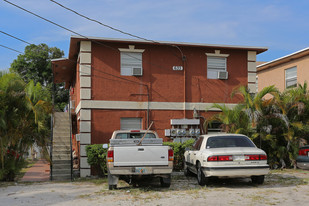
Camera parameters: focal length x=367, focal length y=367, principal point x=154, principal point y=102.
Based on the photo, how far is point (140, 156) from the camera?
994 cm

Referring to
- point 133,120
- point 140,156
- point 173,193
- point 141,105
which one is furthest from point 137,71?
point 173,193

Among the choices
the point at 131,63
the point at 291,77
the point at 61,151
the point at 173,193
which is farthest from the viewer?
the point at 291,77

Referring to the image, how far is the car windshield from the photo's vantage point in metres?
10.9

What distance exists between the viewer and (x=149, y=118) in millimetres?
16203

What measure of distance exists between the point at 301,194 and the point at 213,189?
2.26 metres

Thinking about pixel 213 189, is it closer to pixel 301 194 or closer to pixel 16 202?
pixel 301 194

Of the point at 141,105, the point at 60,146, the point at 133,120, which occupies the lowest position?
the point at 60,146

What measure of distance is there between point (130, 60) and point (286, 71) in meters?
11.9

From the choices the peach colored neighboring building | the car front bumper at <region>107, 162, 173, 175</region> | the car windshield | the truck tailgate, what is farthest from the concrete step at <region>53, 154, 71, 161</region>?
the peach colored neighboring building

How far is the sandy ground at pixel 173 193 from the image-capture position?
8.49m

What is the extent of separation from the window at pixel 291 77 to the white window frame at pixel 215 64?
7.11m

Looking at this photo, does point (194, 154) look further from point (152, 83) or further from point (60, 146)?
point (60, 146)

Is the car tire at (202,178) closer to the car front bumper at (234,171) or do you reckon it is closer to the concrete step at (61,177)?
the car front bumper at (234,171)

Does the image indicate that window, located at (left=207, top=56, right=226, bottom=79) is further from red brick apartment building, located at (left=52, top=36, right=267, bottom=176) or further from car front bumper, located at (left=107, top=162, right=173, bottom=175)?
car front bumper, located at (left=107, top=162, right=173, bottom=175)
